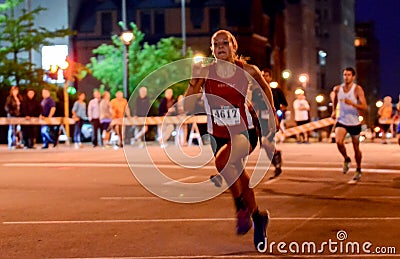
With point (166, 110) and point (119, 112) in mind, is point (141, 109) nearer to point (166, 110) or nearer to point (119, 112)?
point (166, 110)

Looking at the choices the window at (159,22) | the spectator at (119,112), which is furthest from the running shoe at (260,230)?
the window at (159,22)

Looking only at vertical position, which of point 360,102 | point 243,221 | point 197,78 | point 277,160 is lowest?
point 277,160

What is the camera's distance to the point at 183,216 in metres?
9.16

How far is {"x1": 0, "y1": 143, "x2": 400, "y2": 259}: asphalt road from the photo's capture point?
7.05 m

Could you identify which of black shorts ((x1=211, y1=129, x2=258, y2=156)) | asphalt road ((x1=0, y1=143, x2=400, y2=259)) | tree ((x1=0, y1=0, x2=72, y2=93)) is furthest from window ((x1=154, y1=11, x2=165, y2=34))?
black shorts ((x1=211, y1=129, x2=258, y2=156))

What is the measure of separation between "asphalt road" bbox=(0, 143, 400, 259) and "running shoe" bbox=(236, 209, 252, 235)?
107mm

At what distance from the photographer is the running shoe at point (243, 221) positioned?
745 cm

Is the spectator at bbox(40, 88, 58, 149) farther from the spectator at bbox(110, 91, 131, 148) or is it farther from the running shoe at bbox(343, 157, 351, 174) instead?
the running shoe at bbox(343, 157, 351, 174)

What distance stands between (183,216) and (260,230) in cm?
213

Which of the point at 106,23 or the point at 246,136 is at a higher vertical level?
the point at 106,23

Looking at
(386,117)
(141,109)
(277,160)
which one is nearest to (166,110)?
(141,109)

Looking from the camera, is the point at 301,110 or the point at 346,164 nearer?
the point at 346,164

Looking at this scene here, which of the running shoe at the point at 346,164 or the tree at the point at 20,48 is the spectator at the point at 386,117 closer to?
the tree at the point at 20,48

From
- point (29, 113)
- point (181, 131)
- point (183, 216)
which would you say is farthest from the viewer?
point (181, 131)
